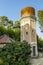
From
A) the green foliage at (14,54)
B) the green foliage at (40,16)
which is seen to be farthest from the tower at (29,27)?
the green foliage at (14,54)

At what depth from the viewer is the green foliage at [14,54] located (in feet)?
57.3

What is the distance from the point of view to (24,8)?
3266 cm

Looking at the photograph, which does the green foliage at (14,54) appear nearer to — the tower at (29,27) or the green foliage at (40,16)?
the tower at (29,27)

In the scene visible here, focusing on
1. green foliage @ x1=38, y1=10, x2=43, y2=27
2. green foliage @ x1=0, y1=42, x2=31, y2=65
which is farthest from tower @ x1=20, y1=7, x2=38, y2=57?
green foliage @ x1=0, y1=42, x2=31, y2=65

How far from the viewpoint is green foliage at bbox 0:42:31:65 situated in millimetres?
17453

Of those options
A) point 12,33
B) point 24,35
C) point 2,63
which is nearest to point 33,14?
point 24,35

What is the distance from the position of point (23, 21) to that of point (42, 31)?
→ 4330 mm

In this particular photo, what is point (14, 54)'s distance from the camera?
1834 cm

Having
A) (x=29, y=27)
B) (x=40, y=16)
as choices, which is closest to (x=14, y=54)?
(x=29, y=27)

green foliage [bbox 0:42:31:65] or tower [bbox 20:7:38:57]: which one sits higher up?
tower [bbox 20:7:38:57]

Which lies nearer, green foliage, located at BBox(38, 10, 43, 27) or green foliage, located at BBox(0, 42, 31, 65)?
green foliage, located at BBox(0, 42, 31, 65)

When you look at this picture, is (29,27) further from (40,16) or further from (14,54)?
(14,54)

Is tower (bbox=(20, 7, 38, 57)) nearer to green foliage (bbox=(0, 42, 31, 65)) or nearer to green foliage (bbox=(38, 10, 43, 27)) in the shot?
green foliage (bbox=(38, 10, 43, 27))

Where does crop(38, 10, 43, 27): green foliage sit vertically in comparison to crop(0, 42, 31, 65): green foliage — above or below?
above
